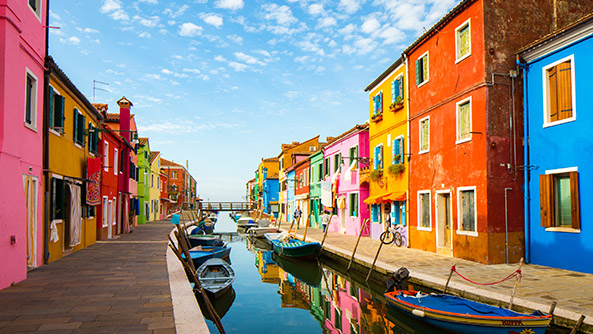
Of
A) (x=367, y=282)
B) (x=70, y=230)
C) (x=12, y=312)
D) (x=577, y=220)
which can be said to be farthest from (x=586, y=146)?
(x=70, y=230)

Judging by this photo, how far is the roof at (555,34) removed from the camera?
10.9 meters

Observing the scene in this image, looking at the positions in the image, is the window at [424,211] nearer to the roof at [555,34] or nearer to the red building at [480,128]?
the red building at [480,128]

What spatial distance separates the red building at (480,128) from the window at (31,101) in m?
12.3

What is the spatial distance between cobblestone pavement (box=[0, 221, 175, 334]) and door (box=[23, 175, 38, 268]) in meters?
0.40

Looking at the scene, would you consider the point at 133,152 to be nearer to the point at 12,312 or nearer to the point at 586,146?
the point at 12,312

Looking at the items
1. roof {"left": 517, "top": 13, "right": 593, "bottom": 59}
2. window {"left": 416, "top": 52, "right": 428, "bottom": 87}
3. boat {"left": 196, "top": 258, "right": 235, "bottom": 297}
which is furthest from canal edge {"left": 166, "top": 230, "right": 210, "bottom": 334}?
window {"left": 416, "top": 52, "right": 428, "bottom": 87}

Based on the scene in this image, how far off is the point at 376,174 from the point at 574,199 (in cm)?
1069

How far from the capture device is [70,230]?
14.6 metres

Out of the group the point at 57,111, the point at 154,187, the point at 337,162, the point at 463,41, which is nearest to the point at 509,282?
the point at 463,41

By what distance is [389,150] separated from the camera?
2047cm

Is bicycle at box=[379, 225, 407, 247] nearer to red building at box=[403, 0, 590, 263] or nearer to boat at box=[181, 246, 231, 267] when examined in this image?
red building at box=[403, 0, 590, 263]

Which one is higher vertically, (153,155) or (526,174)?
(153,155)

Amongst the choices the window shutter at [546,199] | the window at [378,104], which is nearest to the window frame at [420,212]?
the window shutter at [546,199]

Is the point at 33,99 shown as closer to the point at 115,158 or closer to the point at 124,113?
the point at 115,158
